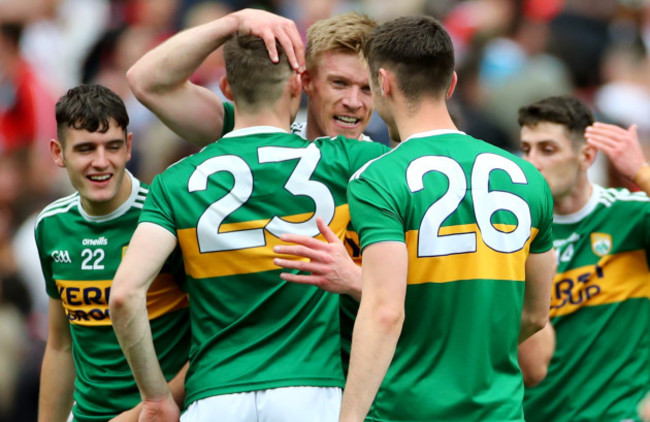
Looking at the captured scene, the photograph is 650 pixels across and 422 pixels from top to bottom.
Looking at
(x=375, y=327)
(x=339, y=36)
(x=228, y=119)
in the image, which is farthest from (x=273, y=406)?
(x=339, y=36)

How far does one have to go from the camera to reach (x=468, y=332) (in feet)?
14.9

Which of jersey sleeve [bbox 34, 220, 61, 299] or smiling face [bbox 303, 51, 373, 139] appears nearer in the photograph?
smiling face [bbox 303, 51, 373, 139]

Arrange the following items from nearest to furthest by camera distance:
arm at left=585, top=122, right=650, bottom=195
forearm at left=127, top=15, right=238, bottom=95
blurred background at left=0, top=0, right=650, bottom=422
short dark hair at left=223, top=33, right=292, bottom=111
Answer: short dark hair at left=223, top=33, right=292, bottom=111, forearm at left=127, top=15, right=238, bottom=95, arm at left=585, top=122, right=650, bottom=195, blurred background at left=0, top=0, right=650, bottom=422

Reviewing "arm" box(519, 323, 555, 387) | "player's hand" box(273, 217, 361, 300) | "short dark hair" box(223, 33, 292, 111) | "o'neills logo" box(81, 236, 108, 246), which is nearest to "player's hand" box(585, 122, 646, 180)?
"arm" box(519, 323, 555, 387)

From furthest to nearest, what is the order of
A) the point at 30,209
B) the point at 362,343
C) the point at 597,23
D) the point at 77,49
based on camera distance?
the point at 77,49 → the point at 597,23 → the point at 30,209 → the point at 362,343

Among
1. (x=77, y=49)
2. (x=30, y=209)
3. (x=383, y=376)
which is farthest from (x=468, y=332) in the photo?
(x=77, y=49)

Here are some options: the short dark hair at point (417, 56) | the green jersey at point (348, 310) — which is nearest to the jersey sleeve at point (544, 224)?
the short dark hair at point (417, 56)

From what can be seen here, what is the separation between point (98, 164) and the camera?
17.9 ft

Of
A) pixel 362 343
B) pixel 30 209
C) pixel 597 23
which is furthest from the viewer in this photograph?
pixel 597 23

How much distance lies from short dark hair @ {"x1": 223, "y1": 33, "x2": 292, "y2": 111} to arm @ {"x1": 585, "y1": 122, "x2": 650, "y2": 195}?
2033mm

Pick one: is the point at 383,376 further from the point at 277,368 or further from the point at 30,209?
the point at 30,209

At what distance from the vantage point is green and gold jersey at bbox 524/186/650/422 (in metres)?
6.30

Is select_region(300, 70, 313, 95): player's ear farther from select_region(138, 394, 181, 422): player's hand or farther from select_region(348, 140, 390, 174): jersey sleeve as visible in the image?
select_region(138, 394, 181, 422): player's hand

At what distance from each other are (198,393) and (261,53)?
1.59m
